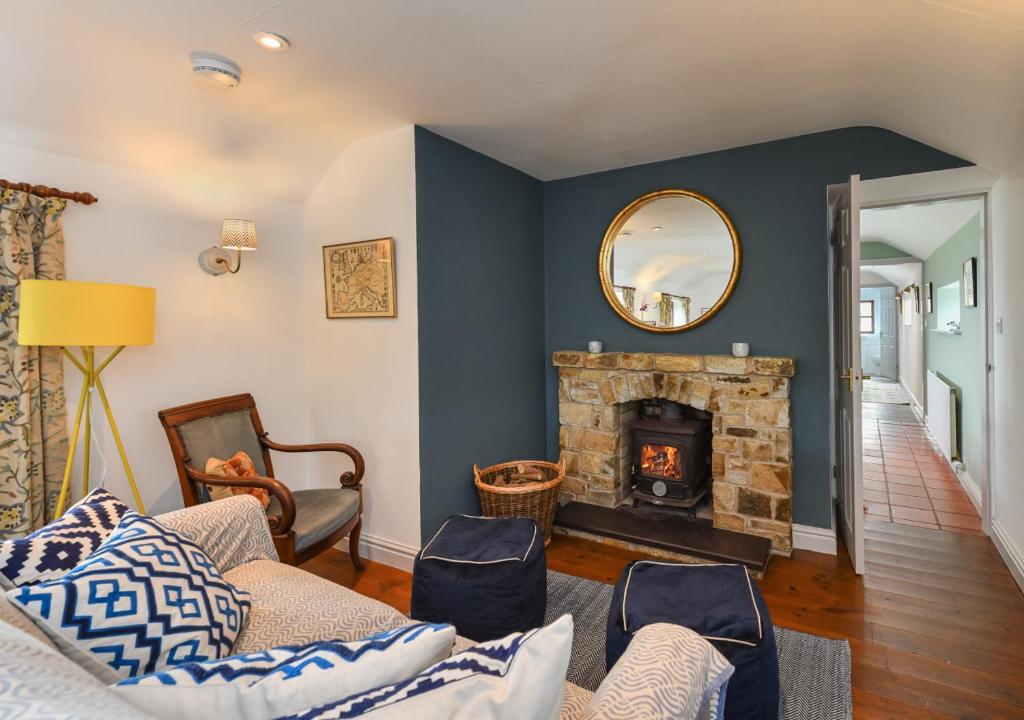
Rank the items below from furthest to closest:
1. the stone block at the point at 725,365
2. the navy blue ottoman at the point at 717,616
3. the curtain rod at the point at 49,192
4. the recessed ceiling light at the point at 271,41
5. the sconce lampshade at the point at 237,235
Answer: the stone block at the point at 725,365
the sconce lampshade at the point at 237,235
the curtain rod at the point at 49,192
the recessed ceiling light at the point at 271,41
the navy blue ottoman at the point at 717,616

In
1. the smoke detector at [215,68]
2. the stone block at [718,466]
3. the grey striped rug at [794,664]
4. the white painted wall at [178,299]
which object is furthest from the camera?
the stone block at [718,466]

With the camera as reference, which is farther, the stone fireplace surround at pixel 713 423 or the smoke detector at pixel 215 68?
the stone fireplace surround at pixel 713 423

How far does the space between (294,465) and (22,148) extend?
6.76ft

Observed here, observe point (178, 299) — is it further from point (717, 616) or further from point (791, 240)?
point (791, 240)

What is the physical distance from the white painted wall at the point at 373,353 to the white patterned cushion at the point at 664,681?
1.94m

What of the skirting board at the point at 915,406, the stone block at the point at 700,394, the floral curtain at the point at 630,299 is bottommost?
the skirting board at the point at 915,406

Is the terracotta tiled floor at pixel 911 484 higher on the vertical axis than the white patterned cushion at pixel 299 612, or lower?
lower

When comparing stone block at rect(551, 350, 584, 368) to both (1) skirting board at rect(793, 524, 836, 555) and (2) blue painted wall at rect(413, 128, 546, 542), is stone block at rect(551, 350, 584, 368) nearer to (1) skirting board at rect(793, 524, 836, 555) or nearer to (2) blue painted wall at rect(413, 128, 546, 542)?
(2) blue painted wall at rect(413, 128, 546, 542)

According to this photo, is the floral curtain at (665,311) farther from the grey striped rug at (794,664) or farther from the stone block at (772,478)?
the grey striped rug at (794,664)

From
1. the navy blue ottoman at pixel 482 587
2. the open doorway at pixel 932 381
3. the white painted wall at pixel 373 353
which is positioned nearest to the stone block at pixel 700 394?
the open doorway at pixel 932 381

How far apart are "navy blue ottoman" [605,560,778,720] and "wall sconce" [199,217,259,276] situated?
2.50 m

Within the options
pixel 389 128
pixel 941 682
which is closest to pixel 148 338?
pixel 389 128

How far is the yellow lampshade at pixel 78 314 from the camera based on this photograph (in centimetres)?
199

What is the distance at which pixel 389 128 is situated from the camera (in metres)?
2.90
